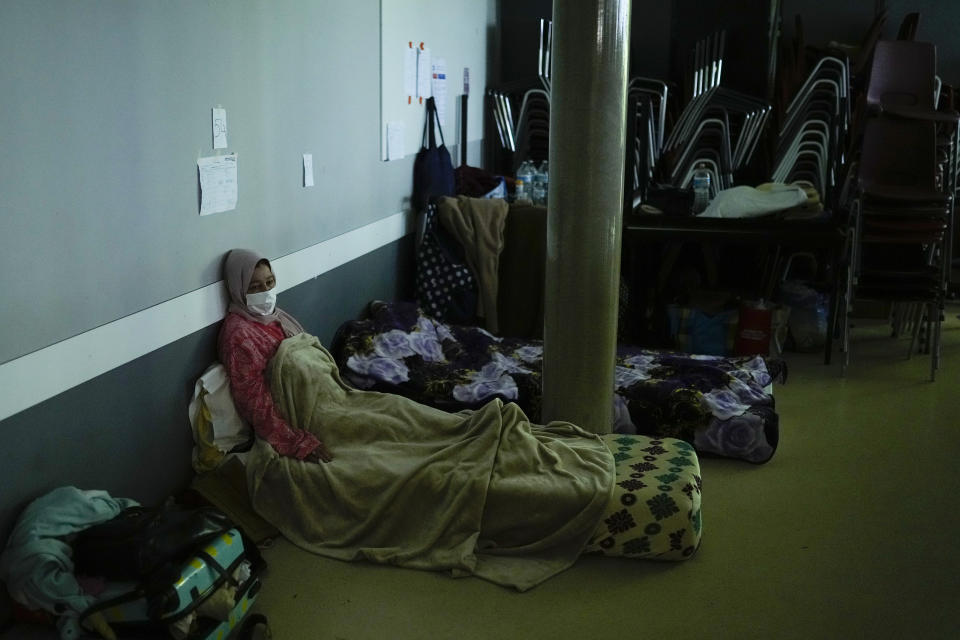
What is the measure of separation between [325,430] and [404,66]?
9.02 ft

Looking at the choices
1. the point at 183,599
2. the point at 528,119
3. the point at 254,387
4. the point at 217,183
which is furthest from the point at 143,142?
the point at 528,119

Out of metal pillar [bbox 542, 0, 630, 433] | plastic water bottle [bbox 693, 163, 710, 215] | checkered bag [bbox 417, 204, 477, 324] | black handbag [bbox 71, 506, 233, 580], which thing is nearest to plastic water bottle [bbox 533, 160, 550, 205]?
plastic water bottle [bbox 693, 163, 710, 215]

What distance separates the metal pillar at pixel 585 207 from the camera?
12.4ft

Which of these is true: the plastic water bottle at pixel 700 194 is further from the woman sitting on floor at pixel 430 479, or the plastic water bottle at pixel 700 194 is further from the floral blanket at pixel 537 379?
the woman sitting on floor at pixel 430 479

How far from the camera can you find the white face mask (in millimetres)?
3664

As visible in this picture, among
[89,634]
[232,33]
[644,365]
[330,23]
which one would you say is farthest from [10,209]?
[644,365]

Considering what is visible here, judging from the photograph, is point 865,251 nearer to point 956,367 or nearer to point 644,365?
point 956,367

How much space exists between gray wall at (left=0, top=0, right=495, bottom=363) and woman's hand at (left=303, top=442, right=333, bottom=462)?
73 centimetres

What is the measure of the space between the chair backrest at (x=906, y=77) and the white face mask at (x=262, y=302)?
4.01 m

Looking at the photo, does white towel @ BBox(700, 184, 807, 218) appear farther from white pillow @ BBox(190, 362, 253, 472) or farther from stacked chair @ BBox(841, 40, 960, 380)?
white pillow @ BBox(190, 362, 253, 472)

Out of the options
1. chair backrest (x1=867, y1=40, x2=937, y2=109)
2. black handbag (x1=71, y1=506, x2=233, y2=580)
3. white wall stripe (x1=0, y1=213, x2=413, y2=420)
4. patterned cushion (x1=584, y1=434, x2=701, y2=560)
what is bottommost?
patterned cushion (x1=584, y1=434, x2=701, y2=560)

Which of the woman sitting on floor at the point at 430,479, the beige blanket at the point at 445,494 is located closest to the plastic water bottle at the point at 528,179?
the woman sitting on floor at the point at 430,479

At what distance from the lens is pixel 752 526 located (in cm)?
356

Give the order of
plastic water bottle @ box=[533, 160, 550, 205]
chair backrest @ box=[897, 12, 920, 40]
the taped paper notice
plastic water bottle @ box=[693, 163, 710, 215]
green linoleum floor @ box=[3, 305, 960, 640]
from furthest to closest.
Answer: chair backrest @ box=[897, 12, 920, 40] → plastic water bottle @ box=[533, 160, 550, 205] → plastic water bottle @ box=[693, 163, 710, 215] → the taped paper notice → green linoleum floor @ box=[3, 305, 960, 640]
